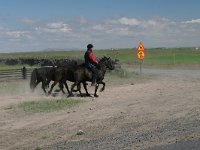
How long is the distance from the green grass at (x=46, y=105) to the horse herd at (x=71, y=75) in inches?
109

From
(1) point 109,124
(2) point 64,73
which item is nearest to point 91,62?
(2) point 64,73

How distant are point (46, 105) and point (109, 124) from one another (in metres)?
5.51

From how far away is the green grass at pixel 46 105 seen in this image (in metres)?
18.9

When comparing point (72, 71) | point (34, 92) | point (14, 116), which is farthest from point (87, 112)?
point (34, 92)

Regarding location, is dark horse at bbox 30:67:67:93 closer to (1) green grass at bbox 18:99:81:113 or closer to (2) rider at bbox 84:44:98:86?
(2) rider at bbox 84:44:98:86

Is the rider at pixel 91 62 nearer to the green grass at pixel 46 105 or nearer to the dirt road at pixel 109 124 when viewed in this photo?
the dirt road at pixel 109 124

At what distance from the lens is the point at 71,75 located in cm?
2405

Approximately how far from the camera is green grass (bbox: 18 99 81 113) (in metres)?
18.9

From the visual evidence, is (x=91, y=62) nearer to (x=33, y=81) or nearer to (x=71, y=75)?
(x=71, y=75)

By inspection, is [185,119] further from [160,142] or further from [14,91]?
[14,91]

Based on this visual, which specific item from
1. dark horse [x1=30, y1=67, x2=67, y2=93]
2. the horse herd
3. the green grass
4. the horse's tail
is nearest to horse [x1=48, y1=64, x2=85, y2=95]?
the horse herd

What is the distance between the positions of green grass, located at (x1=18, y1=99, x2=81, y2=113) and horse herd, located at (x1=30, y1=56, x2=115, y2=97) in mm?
2767

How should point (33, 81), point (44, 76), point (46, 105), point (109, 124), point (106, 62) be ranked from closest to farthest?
point (109, 124) < point (46, 105) < point (106, 62) < point (44, 76) < point (33, 81)

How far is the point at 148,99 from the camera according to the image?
20625 millimetres
